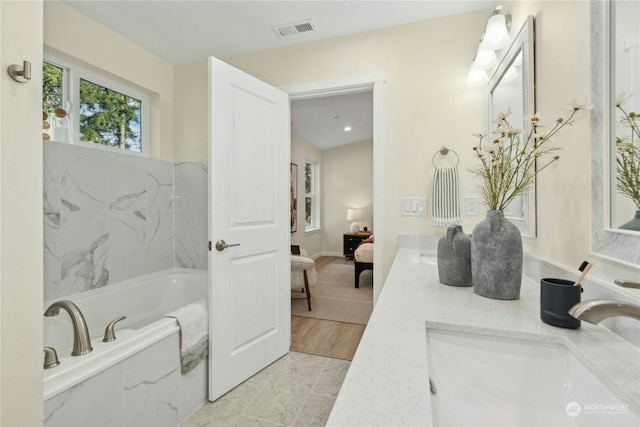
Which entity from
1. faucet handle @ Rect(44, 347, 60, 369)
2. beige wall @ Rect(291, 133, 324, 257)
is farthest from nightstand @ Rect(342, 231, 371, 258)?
faucet handle @ Rect(44, 347, 60, 369)

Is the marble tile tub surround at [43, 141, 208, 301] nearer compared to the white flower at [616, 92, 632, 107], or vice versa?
the white flower at [616, 92, 632, 107]

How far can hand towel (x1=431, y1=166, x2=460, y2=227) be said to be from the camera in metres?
1.95

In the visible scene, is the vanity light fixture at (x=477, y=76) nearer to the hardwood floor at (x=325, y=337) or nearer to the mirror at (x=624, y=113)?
the mirror at (x=624, y=113)

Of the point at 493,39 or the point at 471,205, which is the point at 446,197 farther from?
the point at 493,39

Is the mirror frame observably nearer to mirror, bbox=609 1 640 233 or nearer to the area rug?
mirror, bbox=609 1 640 233

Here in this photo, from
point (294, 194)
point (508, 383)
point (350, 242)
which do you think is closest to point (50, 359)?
point (508, 383)

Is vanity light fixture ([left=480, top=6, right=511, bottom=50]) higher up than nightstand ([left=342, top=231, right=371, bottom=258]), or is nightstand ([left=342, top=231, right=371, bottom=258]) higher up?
vanity light fixture ([left=480, top=6, right=511, bottom=50])

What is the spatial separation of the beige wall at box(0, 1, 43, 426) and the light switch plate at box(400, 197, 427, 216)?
6.28 feet

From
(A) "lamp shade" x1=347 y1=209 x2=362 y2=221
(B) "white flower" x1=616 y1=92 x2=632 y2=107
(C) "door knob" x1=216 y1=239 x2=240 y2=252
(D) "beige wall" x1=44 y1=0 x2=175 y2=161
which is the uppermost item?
(D) "beige wall" x1=44 y1=0 x2=175 y2=161


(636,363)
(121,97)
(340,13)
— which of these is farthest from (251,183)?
(636,363)

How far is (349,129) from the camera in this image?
5516 millimetres

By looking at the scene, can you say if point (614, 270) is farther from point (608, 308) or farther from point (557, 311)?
point (608, 308)

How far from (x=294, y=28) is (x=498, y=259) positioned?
82.2 inches

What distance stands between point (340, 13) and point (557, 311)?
2.10 m
